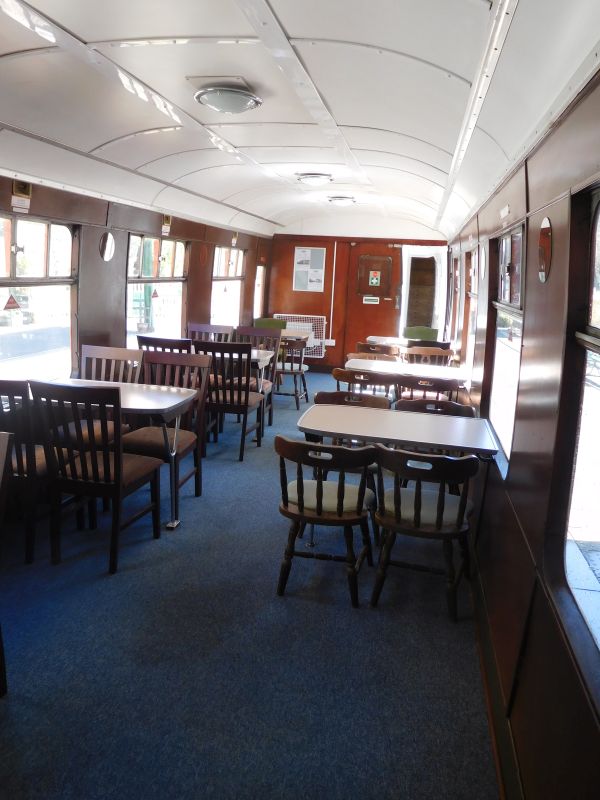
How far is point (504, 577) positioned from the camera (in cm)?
259

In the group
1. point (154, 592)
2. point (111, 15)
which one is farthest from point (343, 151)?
point (154, 592)

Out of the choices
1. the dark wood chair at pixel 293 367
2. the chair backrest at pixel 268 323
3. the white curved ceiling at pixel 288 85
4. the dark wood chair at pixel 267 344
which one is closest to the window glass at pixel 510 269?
the white curved ceiling at pixel 288 85

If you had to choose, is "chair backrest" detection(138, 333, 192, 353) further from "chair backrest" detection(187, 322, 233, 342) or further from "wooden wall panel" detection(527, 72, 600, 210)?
"wooden wall panel" detection(527, 72, 600, 210)

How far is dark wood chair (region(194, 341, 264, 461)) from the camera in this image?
5289 mm

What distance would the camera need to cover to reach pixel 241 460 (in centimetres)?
543

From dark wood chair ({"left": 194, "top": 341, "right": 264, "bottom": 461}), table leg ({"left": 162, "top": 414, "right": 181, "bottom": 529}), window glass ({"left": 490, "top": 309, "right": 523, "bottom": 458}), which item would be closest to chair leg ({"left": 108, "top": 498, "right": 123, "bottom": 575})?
table leg ({"left": 162, "top": 414, "right": 181, "bottom": 529})

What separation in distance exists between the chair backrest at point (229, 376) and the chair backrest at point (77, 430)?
2002 millimetres

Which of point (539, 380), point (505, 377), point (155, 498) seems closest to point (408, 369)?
point (505, 377)

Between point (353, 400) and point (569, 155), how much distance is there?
94.5 inches

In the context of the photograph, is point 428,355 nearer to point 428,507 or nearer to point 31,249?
point 428,507

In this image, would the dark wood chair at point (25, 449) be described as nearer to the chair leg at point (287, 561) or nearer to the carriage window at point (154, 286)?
the chair leg at point (287, 561)

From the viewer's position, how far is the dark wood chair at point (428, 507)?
9.14 feet

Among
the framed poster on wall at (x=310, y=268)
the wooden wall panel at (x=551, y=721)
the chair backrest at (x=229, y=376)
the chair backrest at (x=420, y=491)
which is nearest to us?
the wooden wall panel at (x=551, y=721)

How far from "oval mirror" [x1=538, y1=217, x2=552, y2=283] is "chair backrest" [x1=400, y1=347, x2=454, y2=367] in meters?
4.16
